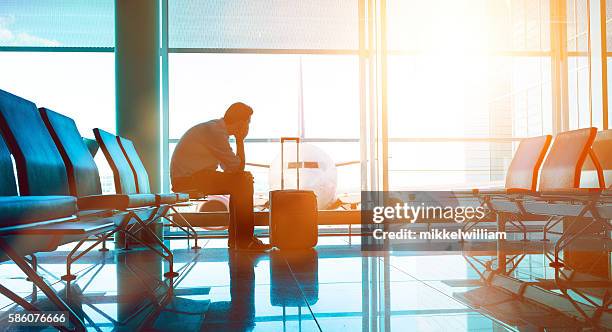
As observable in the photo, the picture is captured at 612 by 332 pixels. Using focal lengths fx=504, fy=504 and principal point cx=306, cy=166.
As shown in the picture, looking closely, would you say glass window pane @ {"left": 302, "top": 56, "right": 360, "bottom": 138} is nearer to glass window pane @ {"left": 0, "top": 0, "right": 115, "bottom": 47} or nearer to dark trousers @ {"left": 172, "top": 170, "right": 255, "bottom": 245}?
dark trousers @ {"left": 172, "top": 170, "right": 255, "bottom": 245}

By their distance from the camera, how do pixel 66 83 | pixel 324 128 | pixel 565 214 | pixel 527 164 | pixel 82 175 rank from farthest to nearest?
pixel 324 128 < pixel 66 83 < pixel 527 164 < pixel 82 175 < pixel 565 214

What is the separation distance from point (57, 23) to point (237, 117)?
9.06 ft

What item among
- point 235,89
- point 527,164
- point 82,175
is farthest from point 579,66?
point 82,175

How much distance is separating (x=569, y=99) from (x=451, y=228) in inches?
76.9

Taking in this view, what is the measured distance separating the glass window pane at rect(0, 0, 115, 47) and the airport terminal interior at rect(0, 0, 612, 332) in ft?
0.05

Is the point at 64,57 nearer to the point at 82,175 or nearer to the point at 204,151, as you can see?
the point at 204,151

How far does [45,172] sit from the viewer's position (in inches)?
90.0

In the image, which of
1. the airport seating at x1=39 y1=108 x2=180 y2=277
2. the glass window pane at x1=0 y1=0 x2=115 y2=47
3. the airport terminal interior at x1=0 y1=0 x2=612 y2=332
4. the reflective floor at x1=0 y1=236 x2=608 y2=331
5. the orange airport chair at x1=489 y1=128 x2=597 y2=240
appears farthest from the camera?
the glass window pane at x1=0 y1=0 x2=115 y2=47

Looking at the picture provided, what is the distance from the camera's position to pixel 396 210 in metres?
5.57

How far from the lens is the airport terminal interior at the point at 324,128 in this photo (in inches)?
131

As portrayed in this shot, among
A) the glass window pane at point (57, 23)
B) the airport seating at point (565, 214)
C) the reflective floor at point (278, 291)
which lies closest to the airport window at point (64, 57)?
the glass window pane at point (57, 23)

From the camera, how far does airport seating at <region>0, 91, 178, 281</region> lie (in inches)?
80.4

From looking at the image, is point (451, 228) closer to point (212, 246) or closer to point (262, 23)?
point (212, 246)

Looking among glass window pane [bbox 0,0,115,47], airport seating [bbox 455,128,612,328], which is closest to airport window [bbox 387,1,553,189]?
airport seating [bbox 455,128,612,328]
